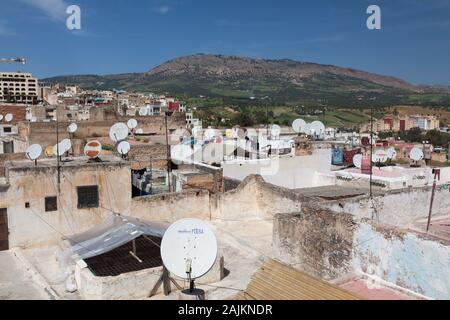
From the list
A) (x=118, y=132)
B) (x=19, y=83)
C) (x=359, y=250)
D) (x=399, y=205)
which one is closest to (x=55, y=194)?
(x=118, y=132)

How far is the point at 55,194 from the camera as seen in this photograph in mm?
14188

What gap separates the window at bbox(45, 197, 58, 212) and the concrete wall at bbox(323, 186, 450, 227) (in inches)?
324

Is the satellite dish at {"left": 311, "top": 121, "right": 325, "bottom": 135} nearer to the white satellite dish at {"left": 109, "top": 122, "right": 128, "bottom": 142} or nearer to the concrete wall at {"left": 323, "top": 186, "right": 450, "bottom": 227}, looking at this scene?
the concrete wall at {"left": 323, "top": 186, "right": 450, "bottom": 227}

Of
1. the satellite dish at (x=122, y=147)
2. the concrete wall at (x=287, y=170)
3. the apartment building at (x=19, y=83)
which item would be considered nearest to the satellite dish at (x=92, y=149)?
the satellite dish at (x=122, y=147)

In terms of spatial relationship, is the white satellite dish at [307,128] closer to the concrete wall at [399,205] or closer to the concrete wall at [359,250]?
the concrete wall at [399,205]

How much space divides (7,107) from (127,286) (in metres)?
40.4

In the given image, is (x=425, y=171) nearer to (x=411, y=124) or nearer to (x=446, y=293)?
(x=446, y=293)

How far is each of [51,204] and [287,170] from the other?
10824 mm

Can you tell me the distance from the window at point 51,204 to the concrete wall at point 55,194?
0.30 ft

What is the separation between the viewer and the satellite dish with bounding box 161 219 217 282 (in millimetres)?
8922

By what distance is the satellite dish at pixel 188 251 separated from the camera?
29.3 feet

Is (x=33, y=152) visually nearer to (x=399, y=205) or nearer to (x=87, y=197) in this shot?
(x=87, y=197)

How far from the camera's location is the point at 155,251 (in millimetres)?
12141
